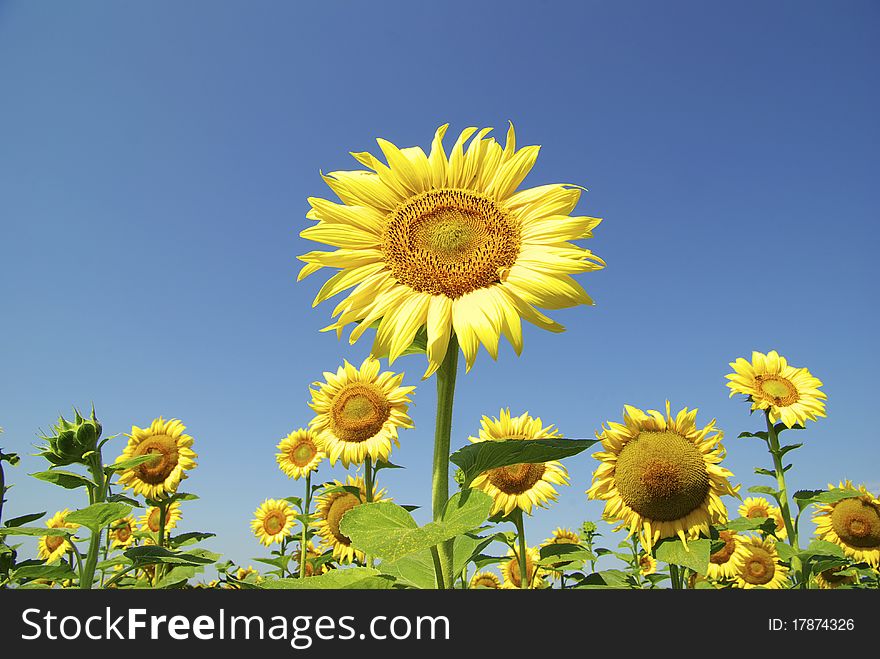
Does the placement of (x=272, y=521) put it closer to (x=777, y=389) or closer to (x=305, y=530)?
(x=305, y=530)

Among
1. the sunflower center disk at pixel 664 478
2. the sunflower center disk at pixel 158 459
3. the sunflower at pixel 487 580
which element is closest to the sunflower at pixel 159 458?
the sunflower center disk at pixel 158 459

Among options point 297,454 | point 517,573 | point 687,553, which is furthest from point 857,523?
point 297,454

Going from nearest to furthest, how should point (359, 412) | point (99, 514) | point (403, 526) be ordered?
point (403, 526) → point (99, 514) → point (359, 412)

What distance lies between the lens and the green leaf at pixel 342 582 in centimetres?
189

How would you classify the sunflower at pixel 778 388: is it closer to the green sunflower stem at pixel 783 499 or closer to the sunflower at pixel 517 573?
the green sunflower stem at pixel 783 499

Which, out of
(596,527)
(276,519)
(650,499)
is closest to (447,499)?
(650,499)

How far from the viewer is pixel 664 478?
3689 mm

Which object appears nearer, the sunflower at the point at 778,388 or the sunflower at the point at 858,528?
the sunflower at the point at 778,388

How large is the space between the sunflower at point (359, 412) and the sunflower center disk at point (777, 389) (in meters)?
4.42

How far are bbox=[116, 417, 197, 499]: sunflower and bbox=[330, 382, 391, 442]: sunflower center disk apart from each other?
89.0 inches

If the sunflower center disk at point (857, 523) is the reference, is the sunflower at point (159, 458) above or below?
above

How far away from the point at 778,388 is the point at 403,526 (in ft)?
21.6
